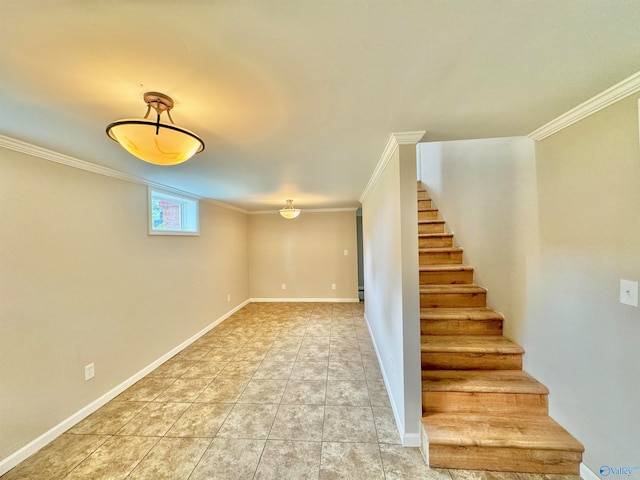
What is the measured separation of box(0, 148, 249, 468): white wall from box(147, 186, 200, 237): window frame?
94 millimetres

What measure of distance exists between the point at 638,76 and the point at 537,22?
2.56 ft

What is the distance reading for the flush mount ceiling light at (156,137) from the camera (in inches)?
42.9

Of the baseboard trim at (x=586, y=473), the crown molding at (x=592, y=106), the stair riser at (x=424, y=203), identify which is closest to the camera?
the crown molding at (x=592, y=106)

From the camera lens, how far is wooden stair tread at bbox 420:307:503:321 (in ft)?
7.50

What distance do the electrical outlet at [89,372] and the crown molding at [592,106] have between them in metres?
4.04

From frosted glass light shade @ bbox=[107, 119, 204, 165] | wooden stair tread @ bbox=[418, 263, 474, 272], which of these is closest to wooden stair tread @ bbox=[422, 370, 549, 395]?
wooden stair tread @ bbox=[418, 263, 474, 272]

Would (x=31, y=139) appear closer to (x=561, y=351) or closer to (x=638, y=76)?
(x=638, y=76)

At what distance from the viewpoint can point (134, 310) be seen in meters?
2.73

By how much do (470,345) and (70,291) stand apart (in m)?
3.40

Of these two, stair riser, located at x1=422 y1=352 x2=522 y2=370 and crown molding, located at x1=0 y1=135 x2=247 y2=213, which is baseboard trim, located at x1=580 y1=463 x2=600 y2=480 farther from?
crown molding, located at x1=0 y1=135 x2=247 y2=213

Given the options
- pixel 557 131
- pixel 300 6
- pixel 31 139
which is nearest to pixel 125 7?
pixel 300 6

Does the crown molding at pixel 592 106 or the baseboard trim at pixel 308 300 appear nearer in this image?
the crown molding at pixel 592 106

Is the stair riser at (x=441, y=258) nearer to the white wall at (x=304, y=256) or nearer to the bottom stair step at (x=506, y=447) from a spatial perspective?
the bottom stair step at (x=506, y=447)

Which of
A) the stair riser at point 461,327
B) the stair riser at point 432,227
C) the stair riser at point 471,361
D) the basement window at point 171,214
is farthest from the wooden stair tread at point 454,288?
the basement window at point 171,214
